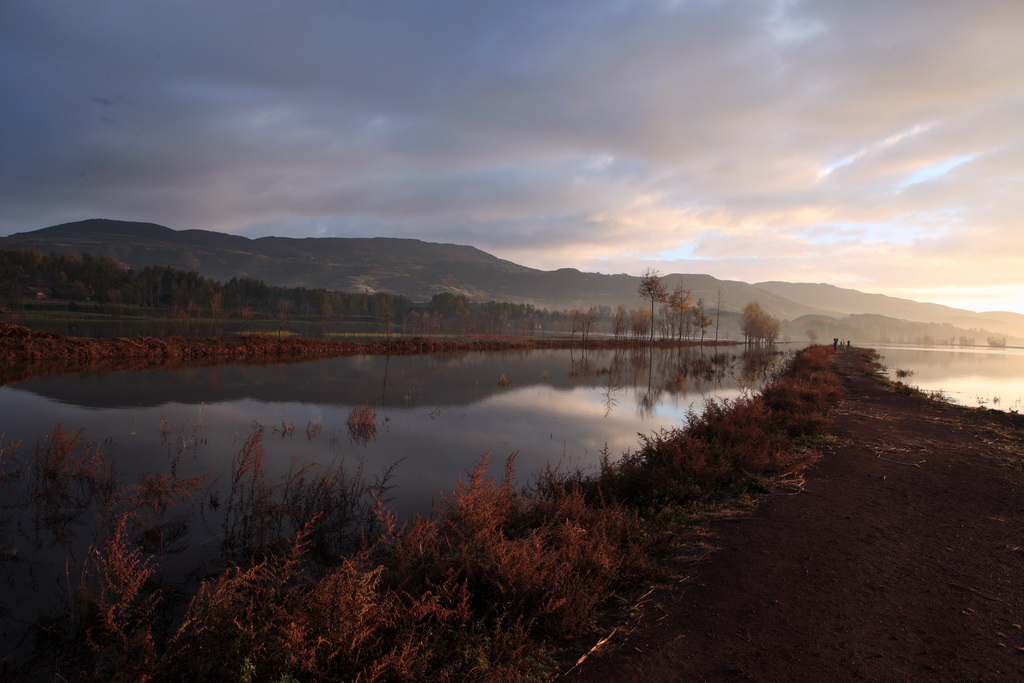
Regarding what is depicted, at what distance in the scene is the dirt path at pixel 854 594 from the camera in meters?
3.58

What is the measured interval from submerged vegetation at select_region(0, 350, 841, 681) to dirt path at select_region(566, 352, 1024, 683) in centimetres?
63

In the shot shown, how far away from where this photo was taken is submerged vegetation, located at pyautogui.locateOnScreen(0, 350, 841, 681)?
130 inches

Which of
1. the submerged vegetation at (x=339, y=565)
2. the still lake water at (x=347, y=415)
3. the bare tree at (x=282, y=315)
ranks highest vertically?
the bare tree at (x=282, y=315)

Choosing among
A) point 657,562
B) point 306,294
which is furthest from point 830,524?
point 306,294

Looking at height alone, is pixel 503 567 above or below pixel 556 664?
above

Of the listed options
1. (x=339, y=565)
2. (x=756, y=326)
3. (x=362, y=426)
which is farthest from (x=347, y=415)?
(x=756, y=326)

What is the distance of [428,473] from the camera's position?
9.38 meters

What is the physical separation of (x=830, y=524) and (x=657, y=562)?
8.52 ft

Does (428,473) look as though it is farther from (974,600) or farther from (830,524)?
(974,600)

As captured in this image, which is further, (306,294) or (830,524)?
(306,294)

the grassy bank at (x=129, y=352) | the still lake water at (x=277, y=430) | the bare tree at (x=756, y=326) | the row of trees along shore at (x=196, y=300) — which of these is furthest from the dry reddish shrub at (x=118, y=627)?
the bare tree at (x=756, y=326)

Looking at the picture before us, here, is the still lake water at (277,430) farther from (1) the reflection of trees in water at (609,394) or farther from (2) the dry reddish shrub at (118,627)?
(2) the dry reddish shrub at (118,627)

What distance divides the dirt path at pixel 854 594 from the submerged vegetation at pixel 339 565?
63 centimetres

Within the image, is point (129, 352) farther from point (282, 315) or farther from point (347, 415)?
point (282, 315)
